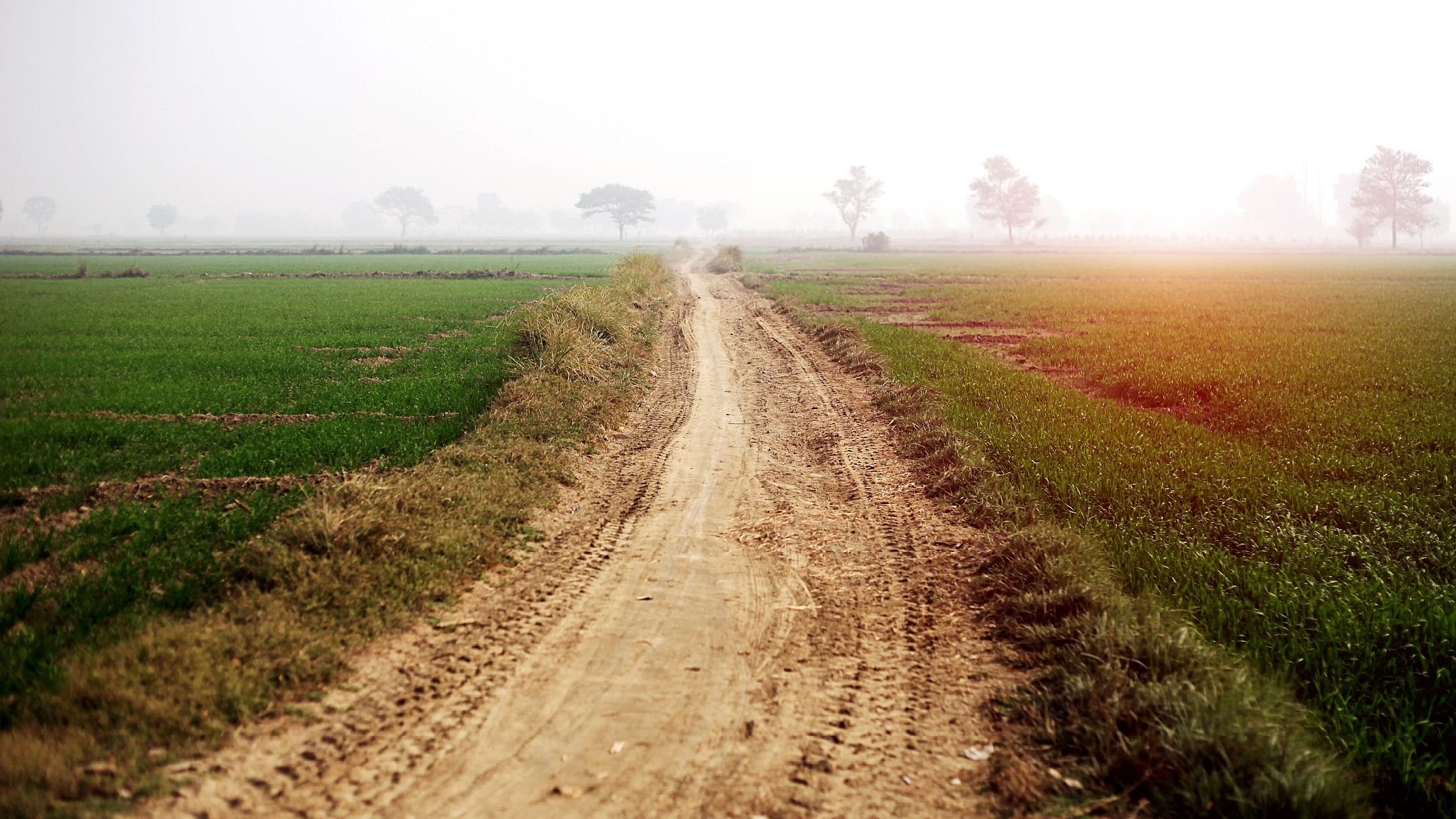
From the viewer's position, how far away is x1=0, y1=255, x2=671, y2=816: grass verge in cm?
382

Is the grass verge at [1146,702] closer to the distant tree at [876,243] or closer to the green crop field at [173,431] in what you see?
the green crop field at [173,431]

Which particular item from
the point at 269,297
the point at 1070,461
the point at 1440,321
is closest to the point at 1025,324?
the point at 1440,321

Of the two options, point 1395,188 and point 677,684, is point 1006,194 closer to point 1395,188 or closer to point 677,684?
point 1395,188

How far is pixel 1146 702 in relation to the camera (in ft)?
14.5

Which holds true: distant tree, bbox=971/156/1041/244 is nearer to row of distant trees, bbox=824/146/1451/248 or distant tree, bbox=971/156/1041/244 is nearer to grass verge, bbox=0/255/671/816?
row of distant trees, bbox=824/146/1451/248

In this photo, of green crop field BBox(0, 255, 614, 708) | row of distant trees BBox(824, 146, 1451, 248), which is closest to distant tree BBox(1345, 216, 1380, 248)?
row of distant trees BBox(824, 146, 1451, 248)

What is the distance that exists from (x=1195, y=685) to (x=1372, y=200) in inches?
6278

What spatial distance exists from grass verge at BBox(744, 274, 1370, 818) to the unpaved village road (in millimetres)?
432

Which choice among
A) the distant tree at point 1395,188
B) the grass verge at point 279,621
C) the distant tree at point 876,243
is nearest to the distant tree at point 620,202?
the distant tree at point 876,243

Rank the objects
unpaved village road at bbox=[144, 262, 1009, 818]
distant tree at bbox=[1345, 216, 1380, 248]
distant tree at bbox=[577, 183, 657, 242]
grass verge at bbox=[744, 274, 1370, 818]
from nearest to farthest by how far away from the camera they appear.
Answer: grass verge at bbox=[744, 274, 1370, 818], unpaved village road at bbox=[144, 262, 1009, 818], distant tree at bbox=[1345, 216, 1380, 248], distant tree at bbox=[577, 183, 657, 242]

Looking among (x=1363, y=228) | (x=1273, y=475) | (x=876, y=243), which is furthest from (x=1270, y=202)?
(x=1273, y=475)

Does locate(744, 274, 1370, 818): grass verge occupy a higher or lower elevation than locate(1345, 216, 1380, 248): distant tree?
lower

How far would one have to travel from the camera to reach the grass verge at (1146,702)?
3768 millimetres

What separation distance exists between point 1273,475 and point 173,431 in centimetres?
1446
